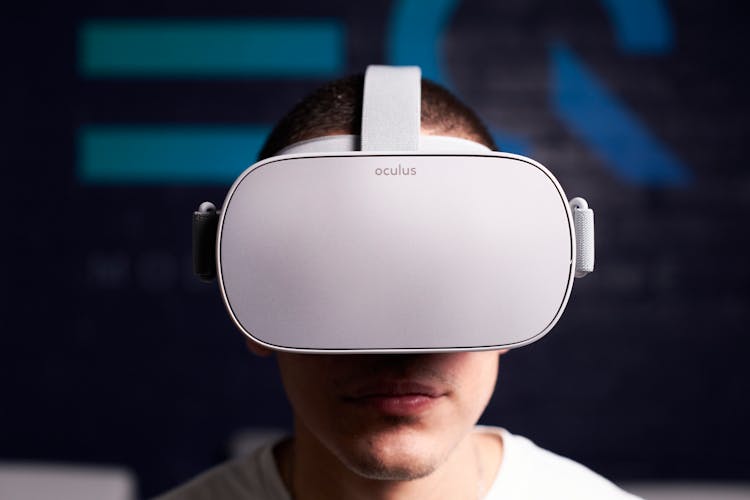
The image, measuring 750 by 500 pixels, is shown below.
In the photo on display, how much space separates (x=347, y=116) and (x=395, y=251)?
0.30 m

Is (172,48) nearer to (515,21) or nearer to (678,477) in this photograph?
(515,21)

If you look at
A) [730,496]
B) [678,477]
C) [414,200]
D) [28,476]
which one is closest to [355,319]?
[414,200]

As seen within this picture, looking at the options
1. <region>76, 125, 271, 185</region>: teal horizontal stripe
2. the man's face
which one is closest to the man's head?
the man's face

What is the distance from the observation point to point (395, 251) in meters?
0.76

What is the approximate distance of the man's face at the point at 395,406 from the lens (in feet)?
2.88

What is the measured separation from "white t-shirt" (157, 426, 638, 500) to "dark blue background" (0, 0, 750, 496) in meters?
1.45

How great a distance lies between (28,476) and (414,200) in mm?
1307

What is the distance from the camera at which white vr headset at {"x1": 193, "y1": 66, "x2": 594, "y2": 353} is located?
76cm

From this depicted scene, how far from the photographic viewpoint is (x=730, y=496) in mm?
Result: 1495

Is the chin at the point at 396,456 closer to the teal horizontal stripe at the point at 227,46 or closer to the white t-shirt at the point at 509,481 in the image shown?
the white t-shirt at the point at 509,481

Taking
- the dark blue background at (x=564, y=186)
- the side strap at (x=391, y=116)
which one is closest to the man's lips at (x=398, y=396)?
the side strap at (x=391, y=116)

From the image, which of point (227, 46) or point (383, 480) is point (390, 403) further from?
point (227, 46)

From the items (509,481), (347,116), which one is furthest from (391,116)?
(509,481)

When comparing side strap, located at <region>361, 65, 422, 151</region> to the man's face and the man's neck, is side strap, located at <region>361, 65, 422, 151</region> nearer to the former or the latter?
the man's face
